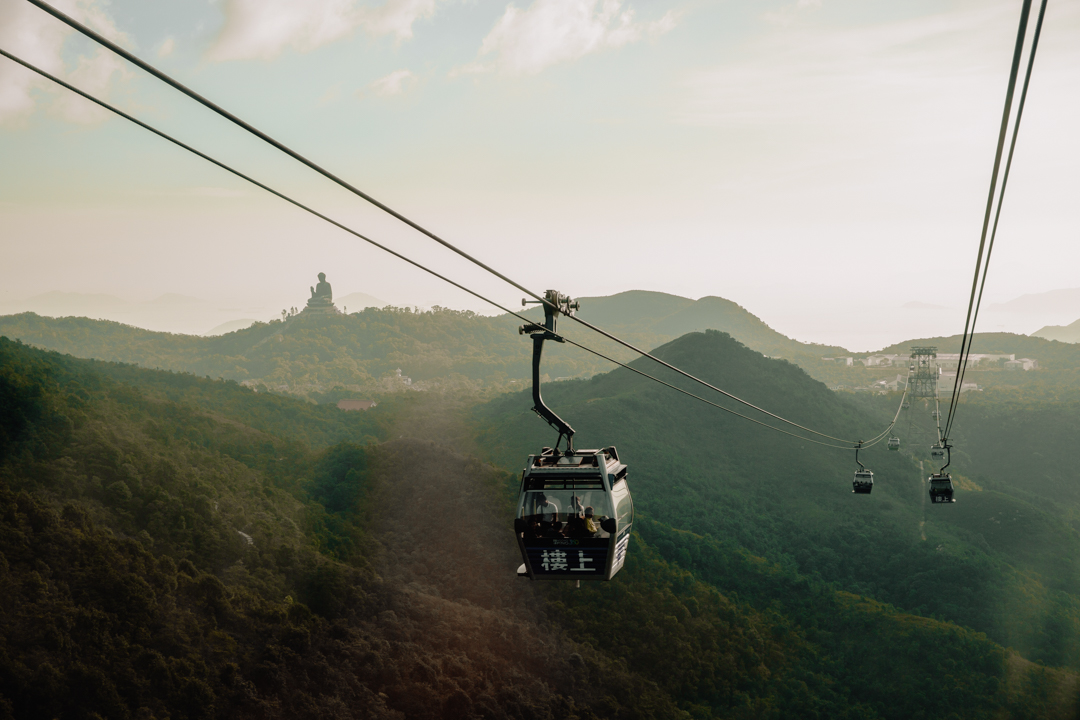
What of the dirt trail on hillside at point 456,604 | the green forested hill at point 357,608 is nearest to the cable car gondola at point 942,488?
the green forested hill at point 357,608

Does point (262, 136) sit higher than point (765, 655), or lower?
higher

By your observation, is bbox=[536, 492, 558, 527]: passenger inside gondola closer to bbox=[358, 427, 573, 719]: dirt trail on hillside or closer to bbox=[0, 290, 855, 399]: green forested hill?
bbox=[358, 427, 573, 719]: dirt trail on hillside

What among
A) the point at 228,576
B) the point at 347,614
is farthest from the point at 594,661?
the point at 228,576

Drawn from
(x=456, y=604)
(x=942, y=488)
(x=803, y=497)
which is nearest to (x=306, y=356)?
(x=803, y=497)

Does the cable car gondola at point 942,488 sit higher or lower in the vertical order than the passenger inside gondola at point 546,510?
lower

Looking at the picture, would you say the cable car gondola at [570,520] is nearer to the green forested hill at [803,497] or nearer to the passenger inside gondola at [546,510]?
the passenger inside gondola at [546,510]

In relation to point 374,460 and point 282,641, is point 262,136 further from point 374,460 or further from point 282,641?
point 374,460

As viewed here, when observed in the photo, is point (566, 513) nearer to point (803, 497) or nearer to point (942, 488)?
point (942, 488)
